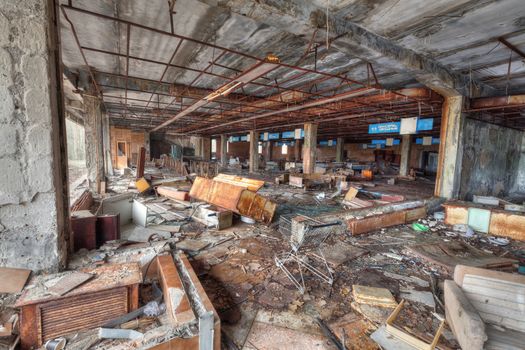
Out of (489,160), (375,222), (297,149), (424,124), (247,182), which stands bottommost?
(375,222)

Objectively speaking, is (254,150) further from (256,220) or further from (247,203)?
(256,220)

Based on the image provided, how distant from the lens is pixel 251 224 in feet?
19.6

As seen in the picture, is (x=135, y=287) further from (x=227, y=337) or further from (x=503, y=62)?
(x=503, y=62)

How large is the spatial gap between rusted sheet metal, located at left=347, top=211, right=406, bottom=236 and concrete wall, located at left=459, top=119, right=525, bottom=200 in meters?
3.29

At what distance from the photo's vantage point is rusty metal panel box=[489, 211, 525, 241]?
5.36m

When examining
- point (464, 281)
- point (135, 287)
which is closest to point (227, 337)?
point (135, 287)

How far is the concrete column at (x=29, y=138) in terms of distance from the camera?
6.74ft

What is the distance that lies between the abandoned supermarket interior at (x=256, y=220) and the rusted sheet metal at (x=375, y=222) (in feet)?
0.14

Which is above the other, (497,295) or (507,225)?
(497,295)

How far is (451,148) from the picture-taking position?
7.21 m

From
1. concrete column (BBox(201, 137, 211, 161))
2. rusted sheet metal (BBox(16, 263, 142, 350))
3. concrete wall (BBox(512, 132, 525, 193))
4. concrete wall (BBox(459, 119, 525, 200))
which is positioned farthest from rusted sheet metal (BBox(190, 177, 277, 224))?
concrete column (BBox(201, 137, 211, 161))

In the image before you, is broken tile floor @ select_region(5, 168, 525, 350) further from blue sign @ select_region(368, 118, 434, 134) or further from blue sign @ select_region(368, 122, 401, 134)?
blue sign @ select_region(368, 122, 401, 134)

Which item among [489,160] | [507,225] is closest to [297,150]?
[489,160]

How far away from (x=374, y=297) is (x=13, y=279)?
12.8 feet
